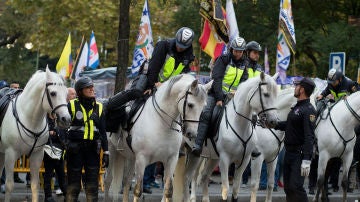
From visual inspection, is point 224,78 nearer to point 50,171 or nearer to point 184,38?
point 184,38


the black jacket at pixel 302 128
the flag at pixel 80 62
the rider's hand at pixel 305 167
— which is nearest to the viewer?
the rider's hand at pixel 305 167

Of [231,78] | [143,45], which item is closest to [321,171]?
[231,78]

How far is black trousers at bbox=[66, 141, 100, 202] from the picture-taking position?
551 inches

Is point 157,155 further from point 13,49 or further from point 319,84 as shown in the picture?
point 13,49

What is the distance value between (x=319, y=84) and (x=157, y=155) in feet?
38.6

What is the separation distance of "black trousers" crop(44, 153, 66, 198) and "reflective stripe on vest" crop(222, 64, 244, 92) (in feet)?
11.3

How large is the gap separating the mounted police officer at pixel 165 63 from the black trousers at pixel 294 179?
100 inches

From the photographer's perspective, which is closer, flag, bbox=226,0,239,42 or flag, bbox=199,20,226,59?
flag, bbox=199,20,226,59

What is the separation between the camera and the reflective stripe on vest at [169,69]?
49.5ft

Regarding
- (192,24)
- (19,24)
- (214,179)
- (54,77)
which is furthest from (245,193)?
(19,24)

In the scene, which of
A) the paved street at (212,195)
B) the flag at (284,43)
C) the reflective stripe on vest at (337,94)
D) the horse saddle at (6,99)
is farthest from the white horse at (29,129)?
the flag at (284,43)

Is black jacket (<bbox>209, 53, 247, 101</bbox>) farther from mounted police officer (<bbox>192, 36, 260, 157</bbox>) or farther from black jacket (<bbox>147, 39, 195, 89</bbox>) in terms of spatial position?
black jacket (<bbox>147, 39, 195, 89</bbox>)

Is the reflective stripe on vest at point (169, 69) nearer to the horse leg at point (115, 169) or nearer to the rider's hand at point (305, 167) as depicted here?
the horse leg at point (115, 169)

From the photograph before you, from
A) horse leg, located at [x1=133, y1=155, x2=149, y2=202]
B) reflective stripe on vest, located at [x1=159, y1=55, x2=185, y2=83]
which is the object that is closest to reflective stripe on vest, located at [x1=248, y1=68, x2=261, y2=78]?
reflective stripe on vest, located at [x1=159, y1=55, x2=185, y2=83]
